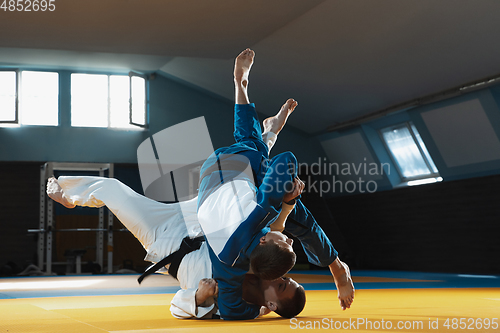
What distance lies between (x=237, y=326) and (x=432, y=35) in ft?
17.1

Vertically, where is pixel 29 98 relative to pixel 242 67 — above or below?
above

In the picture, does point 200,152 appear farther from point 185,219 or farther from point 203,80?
point 185,219

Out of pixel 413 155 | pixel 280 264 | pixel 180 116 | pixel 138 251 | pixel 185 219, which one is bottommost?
pixel 138 251

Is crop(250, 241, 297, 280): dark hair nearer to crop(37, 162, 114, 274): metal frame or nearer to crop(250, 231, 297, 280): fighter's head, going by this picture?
crop(250, 231, 297, 280): fighter's head

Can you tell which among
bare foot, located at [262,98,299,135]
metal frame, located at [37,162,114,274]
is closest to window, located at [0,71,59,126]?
metal frame, located at [37,162,114,274]

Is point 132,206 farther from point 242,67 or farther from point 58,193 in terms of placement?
point 242,67

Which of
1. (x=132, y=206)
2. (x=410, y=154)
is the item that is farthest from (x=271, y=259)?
(x=410, y=154)

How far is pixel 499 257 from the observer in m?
8.48

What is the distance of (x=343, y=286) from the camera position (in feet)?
9.23

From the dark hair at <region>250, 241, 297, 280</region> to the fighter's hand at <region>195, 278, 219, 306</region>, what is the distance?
0.27 m

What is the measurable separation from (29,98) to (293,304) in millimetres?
9430

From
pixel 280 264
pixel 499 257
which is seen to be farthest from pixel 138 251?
pixel 280 264

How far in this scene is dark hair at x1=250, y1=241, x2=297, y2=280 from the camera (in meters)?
2.44

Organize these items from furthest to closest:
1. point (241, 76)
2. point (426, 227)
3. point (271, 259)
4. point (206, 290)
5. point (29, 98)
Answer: point (29, 98)
point (426, 227)
point (241, 76)
point (206, 290)
point (271, 259)
